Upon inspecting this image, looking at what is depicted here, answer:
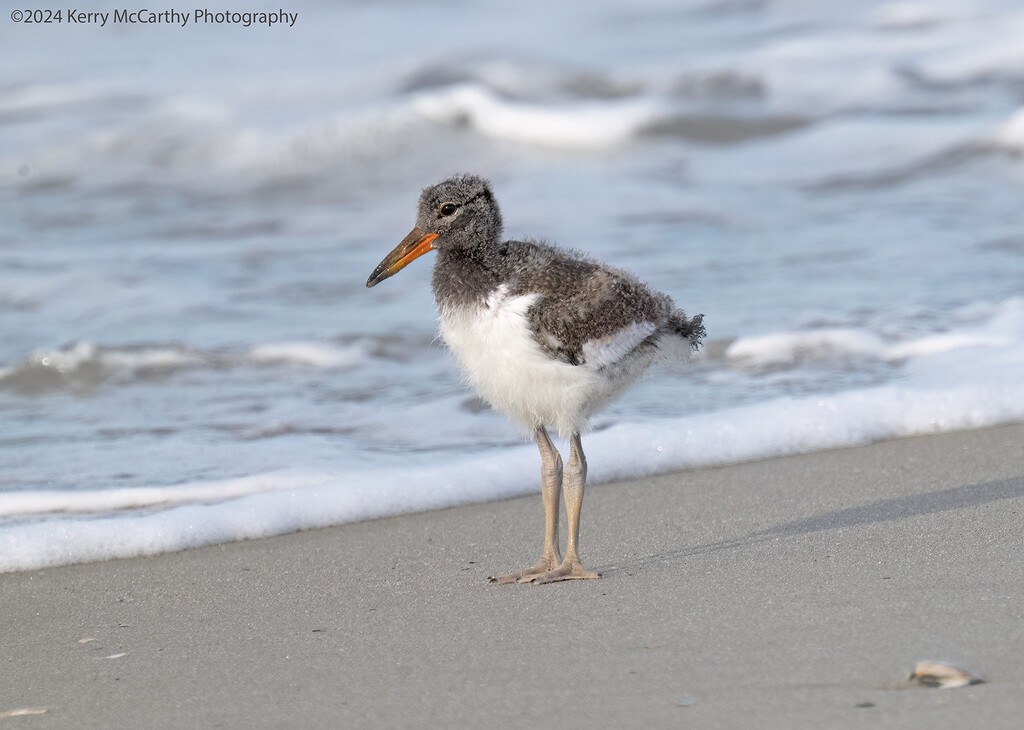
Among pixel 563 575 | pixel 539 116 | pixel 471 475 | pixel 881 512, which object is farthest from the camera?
pixel 539 116

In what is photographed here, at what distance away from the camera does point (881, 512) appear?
4.40 m

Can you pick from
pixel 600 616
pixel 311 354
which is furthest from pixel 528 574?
pixel 311 354

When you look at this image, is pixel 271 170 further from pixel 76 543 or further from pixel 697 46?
pixel 76 543

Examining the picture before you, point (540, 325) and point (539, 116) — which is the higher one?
point (539, 116)

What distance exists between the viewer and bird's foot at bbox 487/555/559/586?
154 inches

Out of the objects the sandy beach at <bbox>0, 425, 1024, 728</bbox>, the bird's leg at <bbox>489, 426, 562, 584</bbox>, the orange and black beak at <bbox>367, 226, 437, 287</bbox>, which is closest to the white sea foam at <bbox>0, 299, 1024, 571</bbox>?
the sandy beach at <bbox>0, 425, 1024, 728</bbox>

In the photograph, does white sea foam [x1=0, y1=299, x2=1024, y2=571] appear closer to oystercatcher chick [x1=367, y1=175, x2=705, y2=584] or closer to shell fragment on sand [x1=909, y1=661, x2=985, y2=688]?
oystercatcher chick [x1=367, y1=175, x2=705, y2=584]

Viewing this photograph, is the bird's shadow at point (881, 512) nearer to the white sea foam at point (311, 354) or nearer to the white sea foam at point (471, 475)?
the white sea foam at point (471, 475)

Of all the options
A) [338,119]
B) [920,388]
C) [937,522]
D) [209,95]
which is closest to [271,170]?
[338,119]

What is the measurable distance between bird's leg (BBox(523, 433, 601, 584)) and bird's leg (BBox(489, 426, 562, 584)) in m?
0.03

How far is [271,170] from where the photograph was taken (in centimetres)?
1263

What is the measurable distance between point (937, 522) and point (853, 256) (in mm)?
4783

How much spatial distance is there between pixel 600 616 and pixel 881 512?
54.2 inches

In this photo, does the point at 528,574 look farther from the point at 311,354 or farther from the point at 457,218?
the point at 311,354
